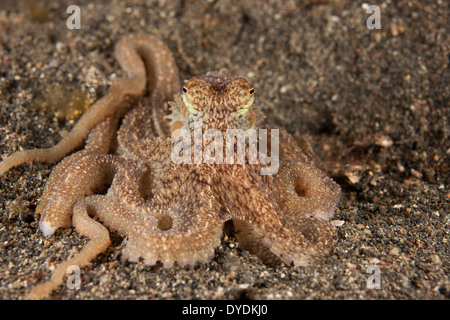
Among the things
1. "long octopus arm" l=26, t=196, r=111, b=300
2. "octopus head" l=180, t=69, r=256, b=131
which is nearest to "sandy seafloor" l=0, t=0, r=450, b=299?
"long octopus arm" l=26, t=196, r=111, b=300

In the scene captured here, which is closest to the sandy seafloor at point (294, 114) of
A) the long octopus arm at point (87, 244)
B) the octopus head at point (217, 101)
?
the long octopus arm at point (87, 244)

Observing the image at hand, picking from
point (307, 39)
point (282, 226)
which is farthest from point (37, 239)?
point (307, 39)

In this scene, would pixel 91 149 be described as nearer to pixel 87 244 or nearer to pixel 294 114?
pixel 87 244

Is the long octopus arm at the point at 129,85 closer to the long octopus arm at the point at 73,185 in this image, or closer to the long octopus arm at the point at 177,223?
the long octopus arm at the point at 73,185

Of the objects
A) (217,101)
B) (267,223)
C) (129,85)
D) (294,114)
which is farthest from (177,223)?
(294,114)

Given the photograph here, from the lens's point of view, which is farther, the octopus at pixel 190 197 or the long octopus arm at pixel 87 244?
the octopus at pixel 190 197

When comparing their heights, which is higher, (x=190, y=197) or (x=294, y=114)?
(x=294, y=114)

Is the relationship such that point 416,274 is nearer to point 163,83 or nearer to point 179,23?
point 163,83
